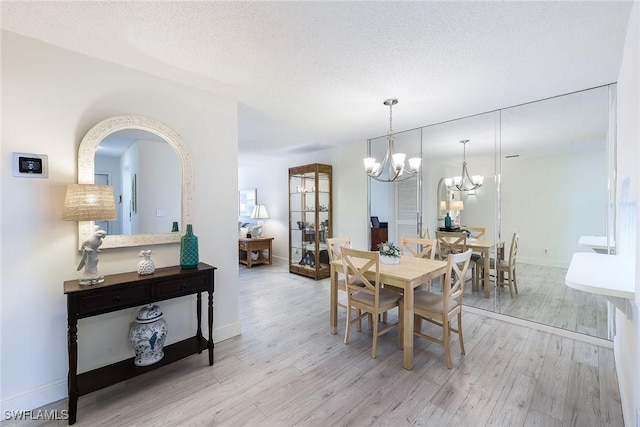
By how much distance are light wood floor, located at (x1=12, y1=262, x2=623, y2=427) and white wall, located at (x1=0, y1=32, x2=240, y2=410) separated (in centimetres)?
31

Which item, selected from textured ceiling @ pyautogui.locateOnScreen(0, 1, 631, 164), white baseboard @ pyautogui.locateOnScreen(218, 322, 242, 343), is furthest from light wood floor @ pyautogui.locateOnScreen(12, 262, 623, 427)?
textured ceiling @ pyautogui.locateOnScreen(0, 1, 631, 164)

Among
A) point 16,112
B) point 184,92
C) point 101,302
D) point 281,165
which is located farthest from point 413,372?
point 281,165

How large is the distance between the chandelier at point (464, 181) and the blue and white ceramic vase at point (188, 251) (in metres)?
3.34

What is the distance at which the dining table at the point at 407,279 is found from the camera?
7.36 feet

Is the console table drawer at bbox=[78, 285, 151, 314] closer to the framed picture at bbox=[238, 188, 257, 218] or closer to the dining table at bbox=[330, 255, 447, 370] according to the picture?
the dining table at bbox=[330, 255, 447, 370]

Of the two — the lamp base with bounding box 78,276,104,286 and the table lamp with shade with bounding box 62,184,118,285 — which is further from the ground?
the table lamp with shade with bounding box 62,184,118,285

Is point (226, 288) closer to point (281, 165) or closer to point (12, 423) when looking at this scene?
point (12, 423)

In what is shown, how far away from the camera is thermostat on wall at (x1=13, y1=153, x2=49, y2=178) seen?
174cm

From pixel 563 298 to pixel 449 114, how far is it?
2.48 meters

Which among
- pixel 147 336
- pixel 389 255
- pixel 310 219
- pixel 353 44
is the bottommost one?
pixel 147 336

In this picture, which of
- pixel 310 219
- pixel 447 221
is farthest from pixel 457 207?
pixel 310 219

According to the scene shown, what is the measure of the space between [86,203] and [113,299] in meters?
0.67

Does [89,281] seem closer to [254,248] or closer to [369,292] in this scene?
[369,292]

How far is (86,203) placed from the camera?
179cm
